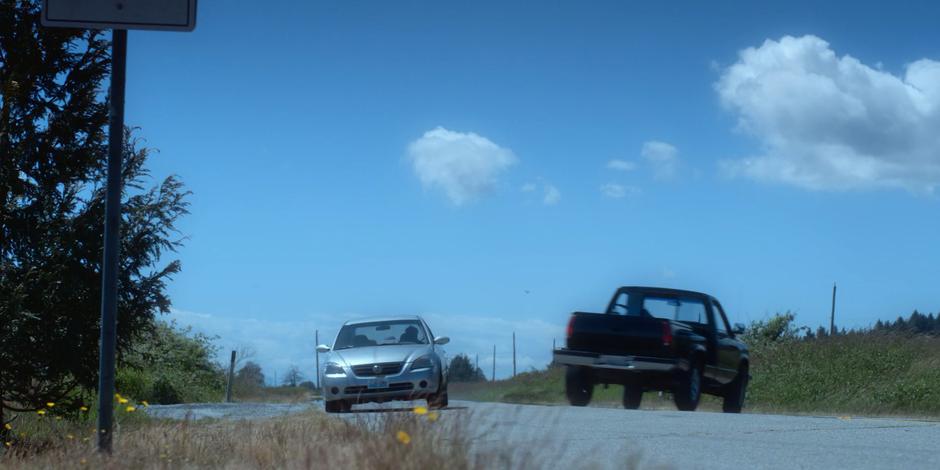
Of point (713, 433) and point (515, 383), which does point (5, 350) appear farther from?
point (515, 383)

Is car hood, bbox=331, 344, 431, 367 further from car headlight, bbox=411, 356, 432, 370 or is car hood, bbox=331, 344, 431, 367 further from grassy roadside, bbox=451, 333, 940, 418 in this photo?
grassy roadside, bbox=451, 333, 940, 418

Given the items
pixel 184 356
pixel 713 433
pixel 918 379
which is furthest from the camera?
pixel 184 356

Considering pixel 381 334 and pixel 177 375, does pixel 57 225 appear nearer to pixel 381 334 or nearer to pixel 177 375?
pixel 381 334

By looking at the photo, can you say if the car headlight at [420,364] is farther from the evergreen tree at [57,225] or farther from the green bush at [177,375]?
the green bush at [177,375]

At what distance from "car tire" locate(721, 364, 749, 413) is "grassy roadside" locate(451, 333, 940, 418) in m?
3.29

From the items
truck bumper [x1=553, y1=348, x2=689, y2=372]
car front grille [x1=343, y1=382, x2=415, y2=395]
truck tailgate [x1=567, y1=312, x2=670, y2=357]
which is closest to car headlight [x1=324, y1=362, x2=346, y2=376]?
car front grille [x1=343, y1=382, x2=415, y2=395]

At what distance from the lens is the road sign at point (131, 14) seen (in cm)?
744

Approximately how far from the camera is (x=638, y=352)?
17109 millimetres

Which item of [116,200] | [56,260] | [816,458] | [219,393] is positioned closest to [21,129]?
[56,260]

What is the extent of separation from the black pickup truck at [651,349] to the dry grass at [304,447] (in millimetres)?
7970

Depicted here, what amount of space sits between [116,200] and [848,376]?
22197 mm

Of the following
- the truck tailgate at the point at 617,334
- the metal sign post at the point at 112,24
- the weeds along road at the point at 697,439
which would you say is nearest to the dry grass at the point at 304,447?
the weeds along road at the point at 697,439

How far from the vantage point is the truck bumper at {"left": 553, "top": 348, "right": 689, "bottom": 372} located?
55.3 feet

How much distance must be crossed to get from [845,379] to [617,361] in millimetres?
11318
